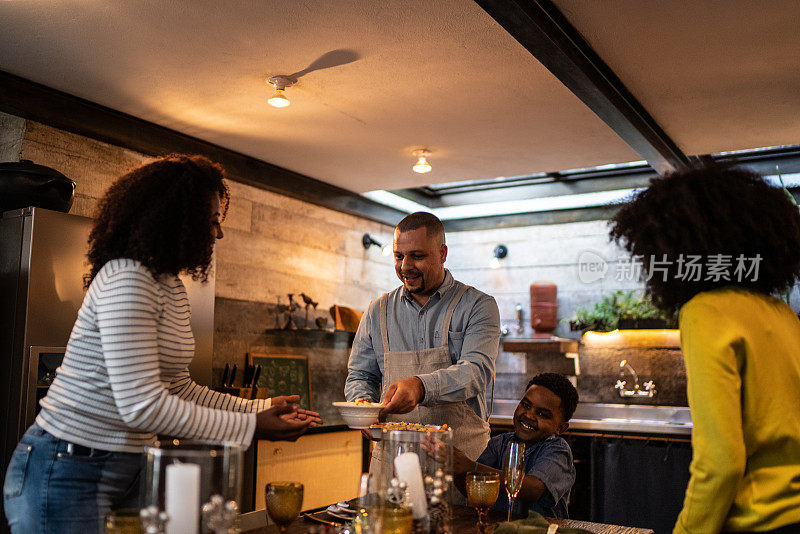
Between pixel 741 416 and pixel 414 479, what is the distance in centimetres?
64

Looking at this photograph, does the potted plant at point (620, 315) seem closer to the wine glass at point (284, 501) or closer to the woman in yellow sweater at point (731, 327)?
the woman in yellow sweater at point (731, 327)

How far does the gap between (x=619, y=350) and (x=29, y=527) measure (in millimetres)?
4816

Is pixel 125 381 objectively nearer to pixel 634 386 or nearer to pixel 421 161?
pixel 421 161

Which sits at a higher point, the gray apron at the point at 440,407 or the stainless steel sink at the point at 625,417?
the gray apron at the point at 440,407

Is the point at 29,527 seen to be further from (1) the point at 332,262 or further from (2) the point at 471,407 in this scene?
(1) the point at 332,262

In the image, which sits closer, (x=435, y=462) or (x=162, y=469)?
(x=162, y=469)

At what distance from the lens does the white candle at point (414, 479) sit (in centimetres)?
141

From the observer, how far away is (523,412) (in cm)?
264

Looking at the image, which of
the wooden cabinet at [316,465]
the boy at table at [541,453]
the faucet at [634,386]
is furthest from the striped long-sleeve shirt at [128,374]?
the faucet at [634,386]

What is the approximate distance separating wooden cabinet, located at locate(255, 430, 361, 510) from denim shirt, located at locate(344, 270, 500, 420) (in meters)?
1.39

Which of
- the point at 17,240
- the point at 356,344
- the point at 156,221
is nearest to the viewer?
the point at 156,221

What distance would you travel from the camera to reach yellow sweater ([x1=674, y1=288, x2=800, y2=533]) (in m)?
1.28

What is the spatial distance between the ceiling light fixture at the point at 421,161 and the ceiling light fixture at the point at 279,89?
48.8 inches

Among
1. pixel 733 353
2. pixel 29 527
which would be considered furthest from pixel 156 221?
pixel 733 353
